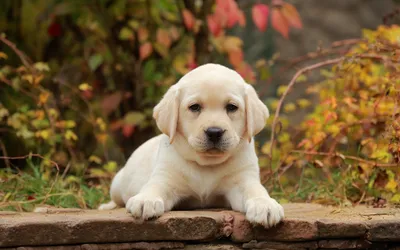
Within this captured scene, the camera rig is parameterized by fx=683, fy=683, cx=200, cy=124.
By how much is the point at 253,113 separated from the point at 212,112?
29 centimetres

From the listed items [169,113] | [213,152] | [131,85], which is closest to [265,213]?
[213,152]

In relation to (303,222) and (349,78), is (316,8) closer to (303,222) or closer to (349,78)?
(349,78)

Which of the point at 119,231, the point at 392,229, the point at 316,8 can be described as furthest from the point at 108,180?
the point at 316,8

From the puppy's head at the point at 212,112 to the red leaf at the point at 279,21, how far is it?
2516mm

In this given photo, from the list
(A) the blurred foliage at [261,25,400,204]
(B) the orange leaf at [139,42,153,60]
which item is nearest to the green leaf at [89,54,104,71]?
(B) the orange leaf at [139,42,153,60]

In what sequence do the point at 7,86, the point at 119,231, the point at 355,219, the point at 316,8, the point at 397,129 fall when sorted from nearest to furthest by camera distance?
the point at 119,231 < the point at 355,219 < the point at 397,129 < the point at 7,86 < the point at 316,8

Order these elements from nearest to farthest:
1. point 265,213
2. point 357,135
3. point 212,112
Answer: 1. point 265,213
2. point 212,112
3. point 357,135

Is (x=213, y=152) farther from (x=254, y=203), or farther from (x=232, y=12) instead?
(x=232, y=12)

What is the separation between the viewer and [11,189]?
473 centimetres

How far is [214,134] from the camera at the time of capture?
138 inches

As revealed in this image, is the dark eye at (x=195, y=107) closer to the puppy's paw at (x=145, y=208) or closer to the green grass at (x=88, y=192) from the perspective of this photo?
the puppy's paw at (x=145, y=208)

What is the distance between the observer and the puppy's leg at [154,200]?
11.0 ft

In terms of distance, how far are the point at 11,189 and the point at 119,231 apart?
1685mm

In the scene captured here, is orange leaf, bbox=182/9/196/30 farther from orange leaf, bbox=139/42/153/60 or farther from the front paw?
the front paw
